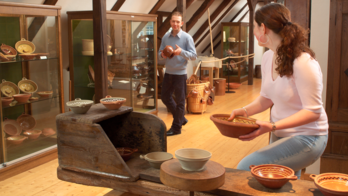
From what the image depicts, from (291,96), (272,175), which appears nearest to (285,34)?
(291,96)

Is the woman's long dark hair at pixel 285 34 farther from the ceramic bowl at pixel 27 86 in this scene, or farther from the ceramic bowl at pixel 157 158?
the ceramic bowl at pixel 27 86

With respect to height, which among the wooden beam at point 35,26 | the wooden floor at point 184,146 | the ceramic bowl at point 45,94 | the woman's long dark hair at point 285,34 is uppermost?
the wooden beam at point 35,26

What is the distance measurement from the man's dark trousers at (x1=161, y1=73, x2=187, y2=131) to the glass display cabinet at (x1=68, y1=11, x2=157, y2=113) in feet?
2.59

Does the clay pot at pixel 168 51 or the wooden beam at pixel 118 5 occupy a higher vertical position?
the wooden beam at pixel 118 5

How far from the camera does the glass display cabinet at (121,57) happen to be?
4.37 meters

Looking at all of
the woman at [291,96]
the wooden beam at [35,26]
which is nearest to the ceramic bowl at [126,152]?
the woman at [291,96]

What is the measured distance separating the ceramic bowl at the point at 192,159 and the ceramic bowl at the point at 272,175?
8.5 inches

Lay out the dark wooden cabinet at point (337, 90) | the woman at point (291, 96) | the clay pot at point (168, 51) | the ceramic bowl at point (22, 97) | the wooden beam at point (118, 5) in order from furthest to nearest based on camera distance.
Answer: the wooden beam at point (118, 5)
the clay pot at point (168, 51)
the ceramic bowl at point (22, 97)
the dark wooden cabinet at point (337, 90)
the woman at point (291, 96)

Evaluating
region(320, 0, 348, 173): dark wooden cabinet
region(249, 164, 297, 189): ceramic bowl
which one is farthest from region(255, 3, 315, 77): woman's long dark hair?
region(320, 0, 348, 173): dark wooden cabinet

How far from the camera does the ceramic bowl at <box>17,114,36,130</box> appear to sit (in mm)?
3341

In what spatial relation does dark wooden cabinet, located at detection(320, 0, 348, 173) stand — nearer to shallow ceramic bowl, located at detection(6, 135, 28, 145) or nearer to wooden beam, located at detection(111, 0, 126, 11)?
shallow ceramic bowl, located at detection(6, 135, 28, 145)

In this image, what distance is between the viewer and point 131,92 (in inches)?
198

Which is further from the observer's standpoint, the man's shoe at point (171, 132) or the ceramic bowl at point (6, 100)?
the man's shoe at point (171, 132)

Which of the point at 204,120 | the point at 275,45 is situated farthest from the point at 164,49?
the point at 275,45
